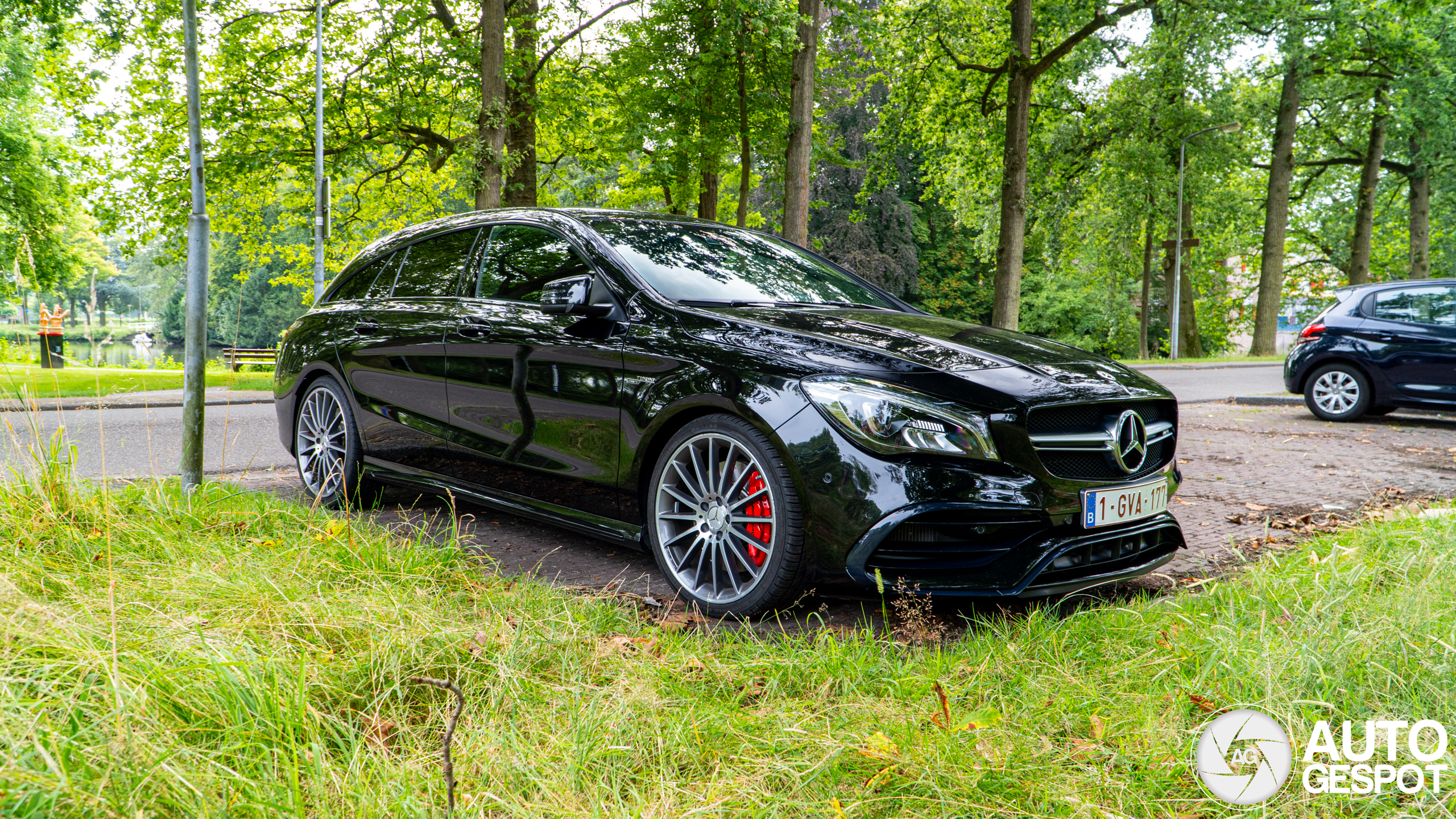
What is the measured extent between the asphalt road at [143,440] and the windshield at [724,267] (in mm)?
2402

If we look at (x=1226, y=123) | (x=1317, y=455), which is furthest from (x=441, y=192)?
(x=1317, y=455)

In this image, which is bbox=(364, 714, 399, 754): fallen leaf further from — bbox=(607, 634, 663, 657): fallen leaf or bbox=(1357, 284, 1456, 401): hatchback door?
bbox=(1357, 284, 1456, 401): hatchback door

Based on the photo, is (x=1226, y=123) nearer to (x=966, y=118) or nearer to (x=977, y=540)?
(x=966, y=118)

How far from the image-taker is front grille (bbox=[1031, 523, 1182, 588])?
322 centimetres

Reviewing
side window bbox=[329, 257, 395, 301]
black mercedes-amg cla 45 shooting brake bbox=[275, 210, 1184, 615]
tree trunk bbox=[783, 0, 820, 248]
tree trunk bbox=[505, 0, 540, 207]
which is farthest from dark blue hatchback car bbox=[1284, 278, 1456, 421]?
tree trunk bbox=[505, 0, 540, 207]

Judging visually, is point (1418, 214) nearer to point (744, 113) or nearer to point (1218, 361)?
point (1218, 361)

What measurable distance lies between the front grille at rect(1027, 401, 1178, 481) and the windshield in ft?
4.39

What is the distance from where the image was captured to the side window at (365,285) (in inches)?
213

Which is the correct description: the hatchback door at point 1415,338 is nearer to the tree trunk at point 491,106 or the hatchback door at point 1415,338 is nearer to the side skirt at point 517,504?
the side skirt at point 517,504

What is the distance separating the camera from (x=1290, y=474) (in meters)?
6.88

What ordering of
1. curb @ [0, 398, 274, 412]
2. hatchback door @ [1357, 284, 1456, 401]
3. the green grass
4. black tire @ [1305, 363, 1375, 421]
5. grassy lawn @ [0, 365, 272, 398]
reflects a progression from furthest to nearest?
1. the green grass
2. curb @ [0, 398, 274, 412]
3. black tire @ [1305, 363, 1375, 421]
4. hatchback door @ [1357, 284, 1456, 401]
5. grassy lawn @ [0, 365, 272, 398]

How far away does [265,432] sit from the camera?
938 cm

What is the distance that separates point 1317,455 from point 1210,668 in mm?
6343

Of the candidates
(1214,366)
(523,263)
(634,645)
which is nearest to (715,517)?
(634,645)
